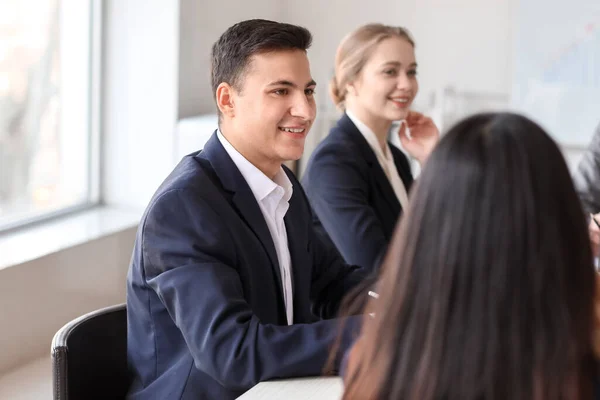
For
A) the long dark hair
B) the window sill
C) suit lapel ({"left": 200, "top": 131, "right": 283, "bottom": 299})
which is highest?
the long dark hair

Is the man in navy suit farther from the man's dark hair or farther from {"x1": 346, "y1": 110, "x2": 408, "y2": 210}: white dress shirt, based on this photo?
{"x1": 346, "y1": 110, "x2": 408, "y2": 210}: white dress shirt

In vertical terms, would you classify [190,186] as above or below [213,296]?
above

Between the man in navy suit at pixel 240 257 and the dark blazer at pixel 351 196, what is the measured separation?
1.33 feet

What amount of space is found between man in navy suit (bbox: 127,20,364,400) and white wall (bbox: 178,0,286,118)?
1640mm

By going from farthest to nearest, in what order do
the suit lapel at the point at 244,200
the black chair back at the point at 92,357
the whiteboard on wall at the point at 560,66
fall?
the whiteboard on wall at the point at 560,66 → the suit lapel at the point at 244,200 → the black chair back at the point at 92,357

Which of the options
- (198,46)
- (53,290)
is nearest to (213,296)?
(53,290)

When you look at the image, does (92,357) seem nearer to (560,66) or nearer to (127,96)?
(127,96)

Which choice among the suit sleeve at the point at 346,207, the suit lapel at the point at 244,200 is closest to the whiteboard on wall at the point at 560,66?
the suit sleeve at the point at 346,207

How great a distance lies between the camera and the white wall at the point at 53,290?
2744 millimetres

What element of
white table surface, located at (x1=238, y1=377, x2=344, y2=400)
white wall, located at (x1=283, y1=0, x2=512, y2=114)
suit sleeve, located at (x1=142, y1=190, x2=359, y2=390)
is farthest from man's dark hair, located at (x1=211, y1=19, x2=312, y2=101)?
white wall, located at (x1=283, y1=0, x2=512, y2=114)

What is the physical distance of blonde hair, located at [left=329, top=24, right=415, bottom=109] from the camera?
108 inches

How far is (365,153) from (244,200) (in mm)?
911

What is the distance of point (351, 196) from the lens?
2469 mm

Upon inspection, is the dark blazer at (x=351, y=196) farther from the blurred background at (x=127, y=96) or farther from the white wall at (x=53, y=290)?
the white wall at (x=53, y=290)
